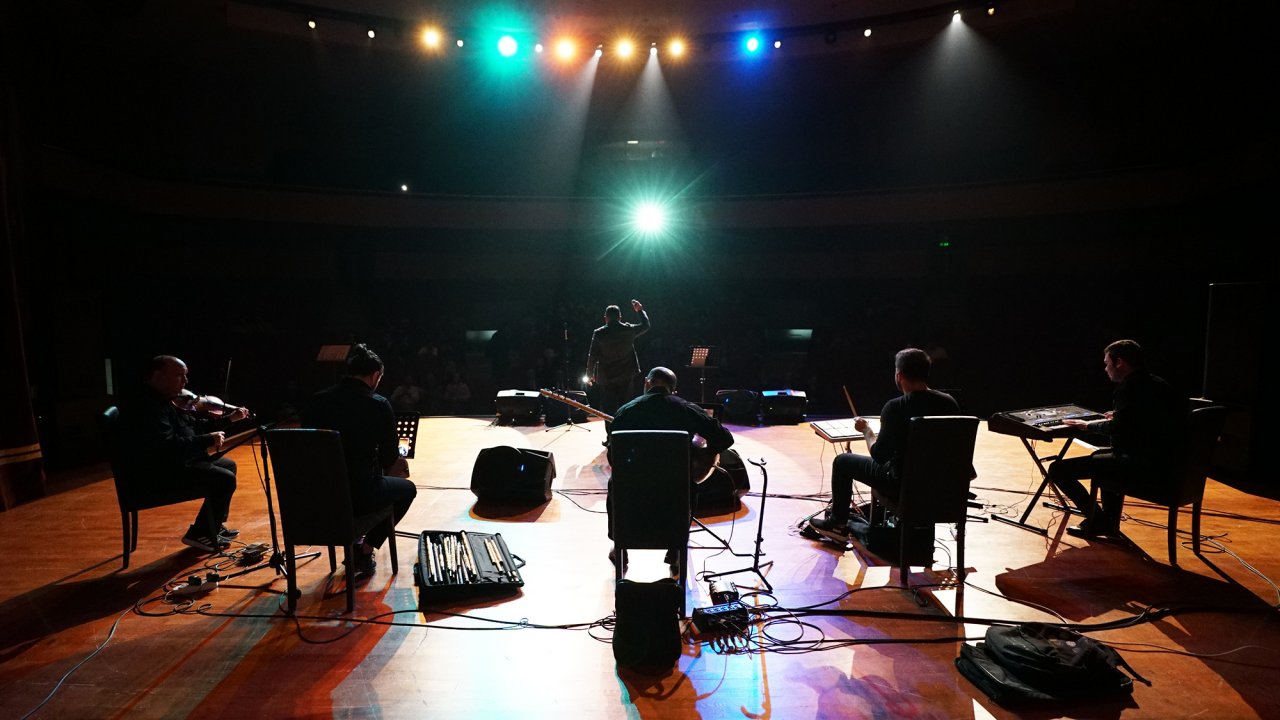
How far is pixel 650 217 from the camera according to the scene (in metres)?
14.0

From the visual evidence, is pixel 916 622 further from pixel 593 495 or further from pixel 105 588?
pixel 105 588

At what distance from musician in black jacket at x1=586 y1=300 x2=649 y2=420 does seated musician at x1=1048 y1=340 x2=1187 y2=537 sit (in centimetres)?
453

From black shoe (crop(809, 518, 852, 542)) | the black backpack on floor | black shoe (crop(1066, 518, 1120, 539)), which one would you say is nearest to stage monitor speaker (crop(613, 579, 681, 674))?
the black backpack on floor

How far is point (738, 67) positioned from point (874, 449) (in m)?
9.66

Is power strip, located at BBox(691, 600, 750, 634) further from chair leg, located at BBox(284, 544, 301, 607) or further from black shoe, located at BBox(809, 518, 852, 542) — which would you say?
chair leg, located at BBox(284, 544, 301, 607)

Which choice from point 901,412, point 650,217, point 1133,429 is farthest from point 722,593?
point 650,217

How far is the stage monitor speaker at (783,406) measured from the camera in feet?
28.9

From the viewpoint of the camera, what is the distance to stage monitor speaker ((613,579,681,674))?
2.72 metres

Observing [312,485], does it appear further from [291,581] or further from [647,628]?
[647,628]

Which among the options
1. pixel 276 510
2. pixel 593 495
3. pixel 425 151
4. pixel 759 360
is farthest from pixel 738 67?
pixel 276 510

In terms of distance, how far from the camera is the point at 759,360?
1268cm

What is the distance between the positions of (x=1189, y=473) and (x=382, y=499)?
485 centimetres

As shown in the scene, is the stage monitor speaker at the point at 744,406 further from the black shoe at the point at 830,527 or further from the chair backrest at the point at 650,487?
the chair backrest at the point at 650,487

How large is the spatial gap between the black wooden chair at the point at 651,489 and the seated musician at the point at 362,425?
1338 mm
